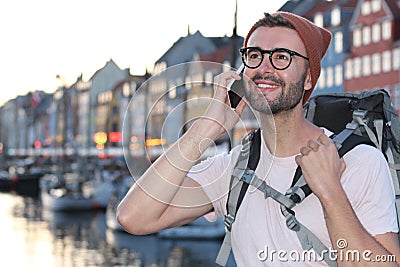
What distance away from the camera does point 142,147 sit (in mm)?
2691

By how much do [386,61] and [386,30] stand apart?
2104 millimetres

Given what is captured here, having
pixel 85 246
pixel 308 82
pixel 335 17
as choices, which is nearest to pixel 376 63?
pixel 335 17

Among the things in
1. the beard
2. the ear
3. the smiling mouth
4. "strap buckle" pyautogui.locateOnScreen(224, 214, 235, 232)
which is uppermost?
the ear

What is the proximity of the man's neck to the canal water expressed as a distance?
74.2ft

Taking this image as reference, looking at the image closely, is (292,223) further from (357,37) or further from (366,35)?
(357,37)

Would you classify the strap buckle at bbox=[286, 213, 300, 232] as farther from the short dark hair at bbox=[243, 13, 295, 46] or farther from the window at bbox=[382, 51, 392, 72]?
the window at bbox=[382, 51, 392, 72]

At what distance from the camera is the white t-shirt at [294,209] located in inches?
94.1

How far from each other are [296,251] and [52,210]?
142 ft

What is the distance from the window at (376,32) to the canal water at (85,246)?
2065cm

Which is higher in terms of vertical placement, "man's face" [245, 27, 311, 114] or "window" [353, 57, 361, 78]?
"window" [353, 57, 361, 78]

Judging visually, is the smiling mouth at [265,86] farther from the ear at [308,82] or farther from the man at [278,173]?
the ear at [308,82]

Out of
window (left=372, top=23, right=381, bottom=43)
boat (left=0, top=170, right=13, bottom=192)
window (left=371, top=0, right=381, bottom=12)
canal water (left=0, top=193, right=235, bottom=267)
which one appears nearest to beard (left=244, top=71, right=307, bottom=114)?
canal water (left=0, top=193, right=235, bottom=267)

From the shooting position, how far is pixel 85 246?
101ft

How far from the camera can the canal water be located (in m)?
26.8
